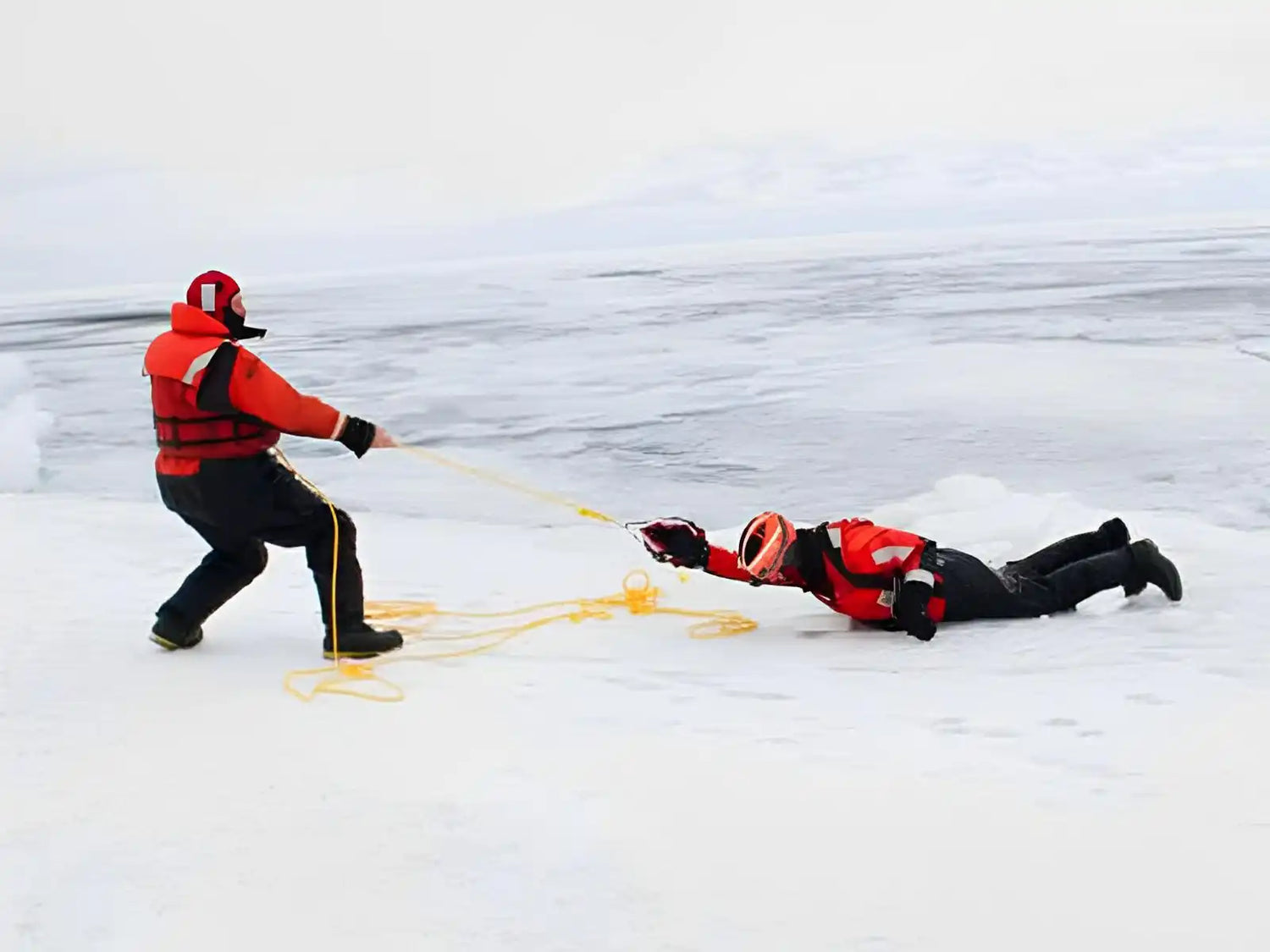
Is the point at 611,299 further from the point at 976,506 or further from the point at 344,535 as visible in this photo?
the point at 344,535

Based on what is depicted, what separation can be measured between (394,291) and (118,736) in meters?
11.8

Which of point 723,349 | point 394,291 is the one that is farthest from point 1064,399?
point 394,291

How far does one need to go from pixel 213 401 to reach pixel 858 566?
163 cm

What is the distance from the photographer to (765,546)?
3.09 metres

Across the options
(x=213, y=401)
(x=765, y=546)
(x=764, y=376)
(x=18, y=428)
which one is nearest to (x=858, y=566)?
(x=765, y=546)

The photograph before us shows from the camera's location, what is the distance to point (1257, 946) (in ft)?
5.36

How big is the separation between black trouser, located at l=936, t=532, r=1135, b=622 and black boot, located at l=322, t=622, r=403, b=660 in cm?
146

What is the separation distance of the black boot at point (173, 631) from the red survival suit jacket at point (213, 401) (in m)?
0.39

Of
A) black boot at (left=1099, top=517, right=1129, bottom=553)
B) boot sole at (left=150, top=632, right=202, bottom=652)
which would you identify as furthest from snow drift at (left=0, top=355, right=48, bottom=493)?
black boot at (left=1099, top=517, right=1129, bottom=553)

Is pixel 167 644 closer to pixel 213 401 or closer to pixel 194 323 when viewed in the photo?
pixel 213 401

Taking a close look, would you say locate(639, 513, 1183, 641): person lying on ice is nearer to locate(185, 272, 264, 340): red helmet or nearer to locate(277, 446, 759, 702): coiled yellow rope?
locate(277, 446, 759, 702): coiled yellow rope

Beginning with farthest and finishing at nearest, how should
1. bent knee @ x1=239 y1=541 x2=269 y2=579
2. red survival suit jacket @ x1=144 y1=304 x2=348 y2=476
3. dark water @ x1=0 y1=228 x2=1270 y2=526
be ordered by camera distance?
dark water @ x1=0 y1=228 x2=1270 y2=526, bent knee @ x1=239 y1=541 x2=269 y2=579, red survival suit jacket @ x1=144 y1=304 x2=348 y2=476

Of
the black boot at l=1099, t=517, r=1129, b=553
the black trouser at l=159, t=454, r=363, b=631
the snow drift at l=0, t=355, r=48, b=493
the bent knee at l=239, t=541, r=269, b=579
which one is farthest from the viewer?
the snow drift at l=0, t=355, r=48, b=493

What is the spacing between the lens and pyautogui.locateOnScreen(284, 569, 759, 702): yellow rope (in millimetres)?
2762
